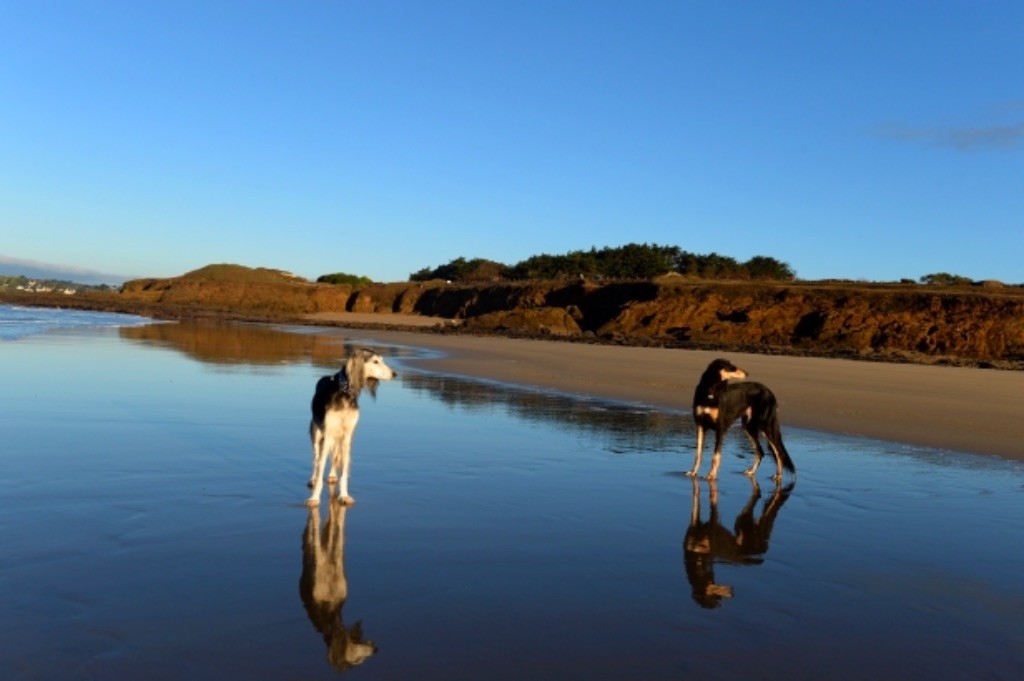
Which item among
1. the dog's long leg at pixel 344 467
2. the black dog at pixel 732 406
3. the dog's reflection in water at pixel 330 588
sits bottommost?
the dog's reflection in water at pixel 330 588

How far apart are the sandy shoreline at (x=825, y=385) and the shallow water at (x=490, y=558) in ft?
7.37

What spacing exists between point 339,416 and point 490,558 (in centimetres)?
237

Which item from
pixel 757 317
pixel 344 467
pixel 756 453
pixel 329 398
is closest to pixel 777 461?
pixel 756 453

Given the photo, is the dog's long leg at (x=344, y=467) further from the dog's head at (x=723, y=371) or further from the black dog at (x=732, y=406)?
the dog's head at (x=723, y=371)

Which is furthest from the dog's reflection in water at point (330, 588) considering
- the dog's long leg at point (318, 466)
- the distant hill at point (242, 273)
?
the distant hill at point (242, 273)

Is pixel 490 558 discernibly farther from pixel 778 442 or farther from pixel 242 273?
pixel 242 273

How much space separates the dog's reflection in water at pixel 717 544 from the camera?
575 cm

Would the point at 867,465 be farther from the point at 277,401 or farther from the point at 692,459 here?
the point at 277,401

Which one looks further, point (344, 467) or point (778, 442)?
point (778, 442)

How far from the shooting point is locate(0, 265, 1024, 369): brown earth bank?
117ft

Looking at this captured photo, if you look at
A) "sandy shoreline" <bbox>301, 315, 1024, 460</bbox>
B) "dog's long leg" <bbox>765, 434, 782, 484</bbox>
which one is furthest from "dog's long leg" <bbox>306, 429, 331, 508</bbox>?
"sandy shoreline" <bbox>301, 315, 1024, 460</bbox>

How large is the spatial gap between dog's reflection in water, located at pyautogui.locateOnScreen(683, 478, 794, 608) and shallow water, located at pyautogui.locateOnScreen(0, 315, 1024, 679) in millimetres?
32

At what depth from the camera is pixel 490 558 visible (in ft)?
20.3

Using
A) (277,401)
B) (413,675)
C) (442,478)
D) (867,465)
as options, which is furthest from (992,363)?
(413,675)
